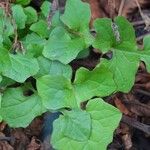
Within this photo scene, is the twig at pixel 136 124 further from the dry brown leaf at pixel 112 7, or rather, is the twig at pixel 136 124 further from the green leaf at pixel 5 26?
the green leaf at pixel 5 26

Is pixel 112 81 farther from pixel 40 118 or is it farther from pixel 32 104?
pixel 40 118

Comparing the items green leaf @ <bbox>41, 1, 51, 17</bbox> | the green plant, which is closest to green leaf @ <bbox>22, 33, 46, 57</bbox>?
the green plant

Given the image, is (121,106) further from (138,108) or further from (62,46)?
(62,46)

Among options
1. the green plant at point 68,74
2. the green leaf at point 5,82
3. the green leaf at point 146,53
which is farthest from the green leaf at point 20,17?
the green leaf at point 146,53

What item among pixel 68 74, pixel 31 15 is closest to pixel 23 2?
pixel 31 15

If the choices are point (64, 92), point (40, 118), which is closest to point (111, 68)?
point (64, 92)

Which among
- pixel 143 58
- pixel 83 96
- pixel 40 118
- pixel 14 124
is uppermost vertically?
pixel 143 58
